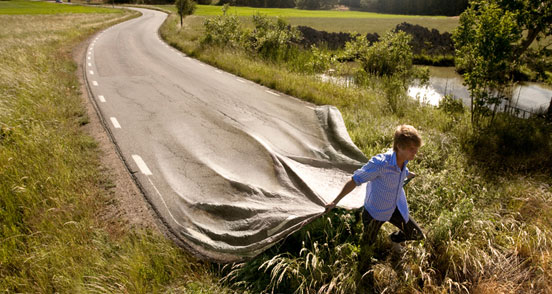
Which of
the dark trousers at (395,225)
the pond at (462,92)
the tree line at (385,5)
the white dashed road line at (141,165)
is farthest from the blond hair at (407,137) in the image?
the tree line at (385,5)

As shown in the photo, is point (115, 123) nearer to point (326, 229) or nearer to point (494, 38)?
point (326, 229)

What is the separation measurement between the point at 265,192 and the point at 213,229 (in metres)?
0.92

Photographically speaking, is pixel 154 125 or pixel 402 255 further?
pixel 154 125

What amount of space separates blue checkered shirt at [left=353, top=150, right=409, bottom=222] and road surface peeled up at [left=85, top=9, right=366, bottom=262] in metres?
0.56

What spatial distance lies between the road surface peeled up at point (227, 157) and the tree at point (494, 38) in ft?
10.2

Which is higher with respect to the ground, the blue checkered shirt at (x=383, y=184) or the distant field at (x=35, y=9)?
the distant field at (x=35, y=9)

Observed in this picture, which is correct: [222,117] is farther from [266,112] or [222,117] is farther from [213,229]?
[213,229]

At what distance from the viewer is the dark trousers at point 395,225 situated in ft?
11.4

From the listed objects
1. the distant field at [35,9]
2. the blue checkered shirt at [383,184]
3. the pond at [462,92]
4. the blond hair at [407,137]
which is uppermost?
the distant field at [35,9]

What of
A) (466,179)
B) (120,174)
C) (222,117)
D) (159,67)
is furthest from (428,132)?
(159,67)

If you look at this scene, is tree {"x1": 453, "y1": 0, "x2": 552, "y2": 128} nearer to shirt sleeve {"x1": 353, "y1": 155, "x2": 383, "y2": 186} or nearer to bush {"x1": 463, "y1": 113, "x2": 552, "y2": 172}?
bush {"x1": 463, "y1": 113, "x2": 552, "y2": 172}

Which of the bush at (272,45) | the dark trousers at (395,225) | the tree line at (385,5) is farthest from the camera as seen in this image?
A: the tree line at (385,5)

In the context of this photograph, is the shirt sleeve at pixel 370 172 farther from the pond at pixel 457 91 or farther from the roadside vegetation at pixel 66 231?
the pond at pixel 457 91

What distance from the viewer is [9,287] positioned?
314 cm
